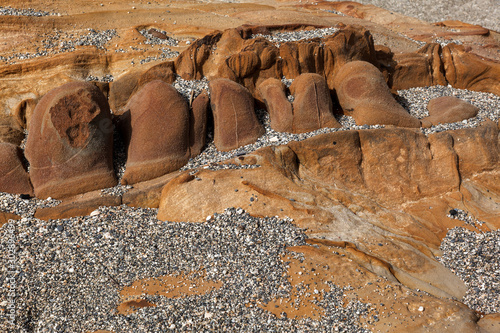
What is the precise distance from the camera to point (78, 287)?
5.97m

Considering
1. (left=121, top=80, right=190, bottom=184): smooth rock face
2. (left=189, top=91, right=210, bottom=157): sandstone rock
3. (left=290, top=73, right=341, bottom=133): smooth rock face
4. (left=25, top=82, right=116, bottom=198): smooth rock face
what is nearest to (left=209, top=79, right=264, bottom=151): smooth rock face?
(left=189, top=91, right=210, bottom=157): sandstone rock

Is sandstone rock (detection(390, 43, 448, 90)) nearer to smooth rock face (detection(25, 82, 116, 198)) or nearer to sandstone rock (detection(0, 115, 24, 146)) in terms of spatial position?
smooth rock face (detection(25, 82, 116, 198))

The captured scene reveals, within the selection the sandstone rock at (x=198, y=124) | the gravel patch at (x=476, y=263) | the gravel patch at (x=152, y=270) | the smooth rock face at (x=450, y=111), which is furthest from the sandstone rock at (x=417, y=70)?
the gravel patch at (x=152, y=270)

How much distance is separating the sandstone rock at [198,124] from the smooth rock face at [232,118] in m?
0.17

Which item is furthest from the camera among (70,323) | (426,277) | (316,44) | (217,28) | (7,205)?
Answer: (217,28)

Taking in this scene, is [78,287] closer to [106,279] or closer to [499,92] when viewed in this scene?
[106,279]

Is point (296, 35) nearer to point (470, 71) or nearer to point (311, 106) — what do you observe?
point (311, 106)

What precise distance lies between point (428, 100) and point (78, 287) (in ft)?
24.8

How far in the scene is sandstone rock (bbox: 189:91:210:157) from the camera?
8086 millimetres

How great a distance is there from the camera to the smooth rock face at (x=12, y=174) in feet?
24.1

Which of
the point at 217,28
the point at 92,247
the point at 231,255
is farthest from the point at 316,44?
the point at 92,247

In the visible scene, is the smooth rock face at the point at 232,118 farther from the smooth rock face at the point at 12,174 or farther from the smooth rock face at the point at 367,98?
the smooth rock face at the point at 12,174

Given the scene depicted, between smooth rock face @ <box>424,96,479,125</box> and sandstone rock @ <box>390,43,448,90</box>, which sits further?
sandstone rock @ <box>390,43,448,90</box>

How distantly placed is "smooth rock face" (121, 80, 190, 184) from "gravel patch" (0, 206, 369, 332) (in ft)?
2.70
